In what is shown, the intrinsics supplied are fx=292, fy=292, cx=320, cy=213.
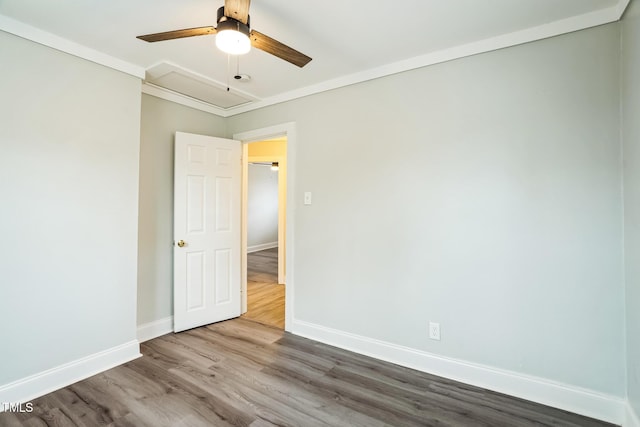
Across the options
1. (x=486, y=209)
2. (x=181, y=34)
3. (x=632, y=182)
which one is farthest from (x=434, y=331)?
(x=181, y=34)

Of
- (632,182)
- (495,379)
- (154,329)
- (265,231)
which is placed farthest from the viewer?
(265,231)

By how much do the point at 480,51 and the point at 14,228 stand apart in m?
3.50

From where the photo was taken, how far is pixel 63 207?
2.18 metres

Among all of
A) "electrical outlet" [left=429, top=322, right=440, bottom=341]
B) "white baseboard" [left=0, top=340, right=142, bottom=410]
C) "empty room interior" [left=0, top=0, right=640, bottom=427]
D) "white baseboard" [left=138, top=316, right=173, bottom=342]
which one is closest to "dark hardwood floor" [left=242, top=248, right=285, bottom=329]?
"empty room interior" [left=0, top=0, right=640, bottom=427]

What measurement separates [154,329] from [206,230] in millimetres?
1119

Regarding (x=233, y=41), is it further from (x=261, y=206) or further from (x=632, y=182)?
(x=261, y=206)

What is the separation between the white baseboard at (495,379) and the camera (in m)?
1.81

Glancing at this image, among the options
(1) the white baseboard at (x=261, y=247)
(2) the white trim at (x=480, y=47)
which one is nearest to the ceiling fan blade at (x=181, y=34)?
(2) the white trim at (x=480, y=47)

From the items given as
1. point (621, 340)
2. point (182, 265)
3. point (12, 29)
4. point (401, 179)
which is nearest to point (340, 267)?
point (401, 179)

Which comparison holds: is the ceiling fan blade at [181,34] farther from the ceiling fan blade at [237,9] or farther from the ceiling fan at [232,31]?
Answer: the ceiling fan blade at [237,9]

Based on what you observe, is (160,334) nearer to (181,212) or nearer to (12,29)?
(181,212)

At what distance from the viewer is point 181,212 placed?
10.2ft

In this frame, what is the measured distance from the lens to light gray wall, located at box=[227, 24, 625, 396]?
72.5 inches

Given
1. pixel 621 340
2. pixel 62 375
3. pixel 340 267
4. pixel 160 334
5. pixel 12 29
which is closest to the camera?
pixel 621 340
